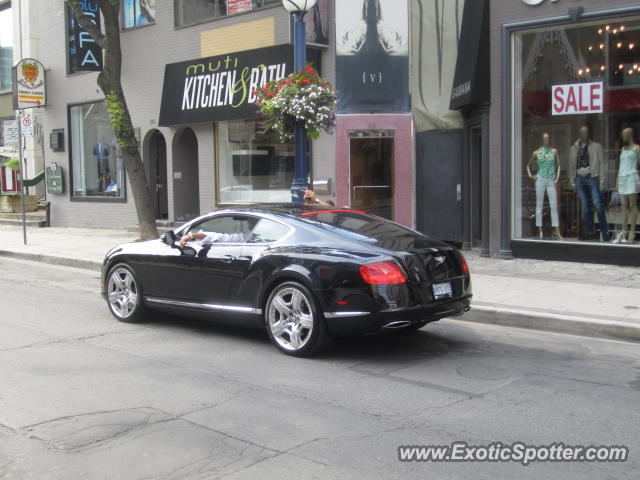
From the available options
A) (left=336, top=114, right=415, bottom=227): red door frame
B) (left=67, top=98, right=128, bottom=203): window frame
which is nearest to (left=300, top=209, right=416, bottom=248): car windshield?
(left=336, top=114, right=415, bottom=227): red door frame

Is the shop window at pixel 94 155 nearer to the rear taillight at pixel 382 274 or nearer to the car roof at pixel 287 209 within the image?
the car roof at pixel 287 209

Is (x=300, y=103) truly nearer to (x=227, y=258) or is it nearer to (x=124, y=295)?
(x=227, y=258)

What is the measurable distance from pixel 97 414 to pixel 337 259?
2570 mm

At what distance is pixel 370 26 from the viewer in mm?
15023

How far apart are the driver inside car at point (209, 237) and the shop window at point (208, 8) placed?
976 cm

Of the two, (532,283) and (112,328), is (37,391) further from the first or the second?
(532,283)

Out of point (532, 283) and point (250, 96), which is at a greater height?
point (250, 96)

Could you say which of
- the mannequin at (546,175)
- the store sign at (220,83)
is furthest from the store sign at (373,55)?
the mannequin at (546,175)

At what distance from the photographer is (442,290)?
702 cm

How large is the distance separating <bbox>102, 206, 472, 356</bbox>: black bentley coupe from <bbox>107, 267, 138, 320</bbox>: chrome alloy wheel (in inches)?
5.0

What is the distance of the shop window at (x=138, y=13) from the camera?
19.3 metres

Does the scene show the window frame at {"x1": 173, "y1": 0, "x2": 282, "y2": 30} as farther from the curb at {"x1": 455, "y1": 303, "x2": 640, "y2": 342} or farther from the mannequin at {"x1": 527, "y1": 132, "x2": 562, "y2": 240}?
the curb at {"x1": 455, "y1": 303, "x2": 640, "y2": 342}

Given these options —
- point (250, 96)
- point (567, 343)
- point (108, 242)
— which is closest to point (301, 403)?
point (567, 343)

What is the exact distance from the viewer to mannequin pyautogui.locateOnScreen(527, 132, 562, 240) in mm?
12711
